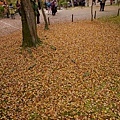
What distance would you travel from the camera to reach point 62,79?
8.27m

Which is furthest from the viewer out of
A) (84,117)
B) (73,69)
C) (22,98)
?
(73,69)

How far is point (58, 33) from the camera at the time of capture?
1491 centimetres

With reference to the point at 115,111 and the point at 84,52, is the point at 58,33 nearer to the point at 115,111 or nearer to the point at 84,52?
the point at 84,52

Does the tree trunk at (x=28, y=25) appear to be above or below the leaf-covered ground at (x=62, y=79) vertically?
above

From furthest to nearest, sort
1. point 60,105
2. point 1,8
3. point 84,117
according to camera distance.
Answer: point 1,8 → point 60,105 → point 84,117

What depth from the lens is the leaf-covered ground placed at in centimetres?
646

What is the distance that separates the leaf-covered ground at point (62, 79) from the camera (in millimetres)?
6461

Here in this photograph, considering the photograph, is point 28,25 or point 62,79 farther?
point 28,25

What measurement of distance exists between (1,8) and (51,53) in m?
15.4

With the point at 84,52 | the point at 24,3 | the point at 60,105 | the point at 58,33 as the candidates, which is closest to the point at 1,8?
the point at 58,33

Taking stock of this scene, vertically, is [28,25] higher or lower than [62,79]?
higher

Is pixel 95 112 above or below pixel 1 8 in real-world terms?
below

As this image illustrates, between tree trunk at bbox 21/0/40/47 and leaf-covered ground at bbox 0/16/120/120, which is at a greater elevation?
tree trunk at bbox 21/0/40/47

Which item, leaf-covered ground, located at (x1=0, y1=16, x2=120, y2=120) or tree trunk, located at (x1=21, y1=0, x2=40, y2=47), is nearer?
leaf-covered ground, located at (x1=0, y1=16, x2=120, y2=120)
